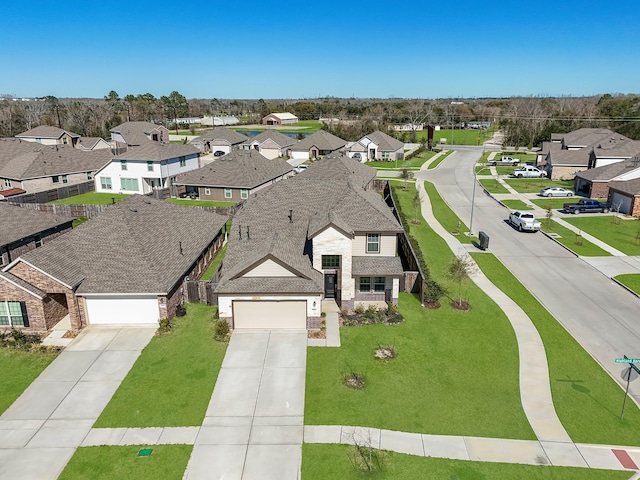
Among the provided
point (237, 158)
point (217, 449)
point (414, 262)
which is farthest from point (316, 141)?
point (217, 449)

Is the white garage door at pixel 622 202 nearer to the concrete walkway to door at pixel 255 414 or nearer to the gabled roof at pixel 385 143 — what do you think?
the concrete walkway to door at pixel 255 414

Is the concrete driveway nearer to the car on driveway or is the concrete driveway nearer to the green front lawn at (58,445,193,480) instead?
the green front lawn at (58,445,193,480)

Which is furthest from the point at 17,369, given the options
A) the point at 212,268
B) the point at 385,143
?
the point at 385,143

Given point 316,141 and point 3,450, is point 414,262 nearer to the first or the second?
point 3,450

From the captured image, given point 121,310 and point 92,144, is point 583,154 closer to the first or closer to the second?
point 121,310

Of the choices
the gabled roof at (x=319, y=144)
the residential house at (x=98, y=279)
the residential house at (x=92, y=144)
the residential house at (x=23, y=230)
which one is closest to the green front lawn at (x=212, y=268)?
the residential house at (x=98, y=279)

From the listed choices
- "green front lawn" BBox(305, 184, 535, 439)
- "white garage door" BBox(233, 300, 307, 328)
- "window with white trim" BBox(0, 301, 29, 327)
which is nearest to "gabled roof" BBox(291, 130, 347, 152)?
"green front lawn" BBox(305, 184, 535, 439)

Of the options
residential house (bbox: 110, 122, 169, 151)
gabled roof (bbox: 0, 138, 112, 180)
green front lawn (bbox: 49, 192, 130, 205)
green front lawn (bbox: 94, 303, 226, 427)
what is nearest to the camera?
green front lawn (bbox: 94, 303, 226, 427)
